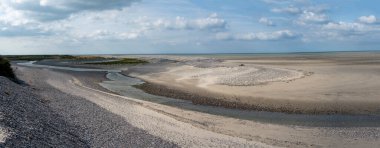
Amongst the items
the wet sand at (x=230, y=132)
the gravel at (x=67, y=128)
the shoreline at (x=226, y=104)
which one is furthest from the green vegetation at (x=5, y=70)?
the gravel at (x=67, y=128)

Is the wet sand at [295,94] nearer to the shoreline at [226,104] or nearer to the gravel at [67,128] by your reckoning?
the shoreline at [226,104]

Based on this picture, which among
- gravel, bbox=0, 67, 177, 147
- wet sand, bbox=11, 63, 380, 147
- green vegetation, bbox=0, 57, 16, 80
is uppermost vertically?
green vegetation, bbox=0, 57, 16, 80

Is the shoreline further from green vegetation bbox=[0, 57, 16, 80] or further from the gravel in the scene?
green vegetation bbox=[0, 57, 16, 80]

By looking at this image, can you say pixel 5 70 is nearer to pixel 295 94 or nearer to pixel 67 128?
pixel 67 128

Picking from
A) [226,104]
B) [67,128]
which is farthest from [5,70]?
[67,128]

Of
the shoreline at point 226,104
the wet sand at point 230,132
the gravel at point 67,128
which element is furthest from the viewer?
the shoreline at point 226,104

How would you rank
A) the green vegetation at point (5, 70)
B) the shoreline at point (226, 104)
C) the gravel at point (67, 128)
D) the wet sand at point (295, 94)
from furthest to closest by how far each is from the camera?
1. the green vegetation at point (5, 70)
2. the wet sand at point (295, 94)
3. the shoreline at point (226, 104)
4. the gravel at point (67, 128)

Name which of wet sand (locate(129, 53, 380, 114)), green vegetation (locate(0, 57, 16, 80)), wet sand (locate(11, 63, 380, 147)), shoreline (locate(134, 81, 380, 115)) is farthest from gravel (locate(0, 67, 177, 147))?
green vegetation (locate(0, 57, 16, 80))

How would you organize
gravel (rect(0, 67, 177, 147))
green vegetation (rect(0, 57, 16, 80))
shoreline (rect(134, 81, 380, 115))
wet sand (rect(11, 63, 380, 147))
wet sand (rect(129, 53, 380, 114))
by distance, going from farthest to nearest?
green vegetation (rect(0, 57, 16, 80)) < wet sand (rect(129, 53, 380, 114)) < shoreline (rect(134, 81, 380, 115)) < wet sand (rect(11, 63, 380, 147)) < gravel (rect(0, 67, 177, 147))

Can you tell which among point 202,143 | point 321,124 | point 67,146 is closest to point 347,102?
point 321,124

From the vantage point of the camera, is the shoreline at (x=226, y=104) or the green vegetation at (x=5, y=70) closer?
the shoreline at (x=226, y=104)

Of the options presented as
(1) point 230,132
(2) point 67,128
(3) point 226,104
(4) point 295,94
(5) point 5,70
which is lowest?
(1) point 230,132

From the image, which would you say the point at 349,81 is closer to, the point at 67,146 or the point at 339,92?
the point at 339,92

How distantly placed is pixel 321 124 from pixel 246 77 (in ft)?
73.1
